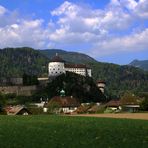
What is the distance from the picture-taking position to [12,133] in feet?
88.1

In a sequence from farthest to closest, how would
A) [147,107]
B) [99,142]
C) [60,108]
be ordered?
[60,108]
[147,107]
[99,142]

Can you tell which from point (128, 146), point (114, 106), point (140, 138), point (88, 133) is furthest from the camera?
point (114, 106)

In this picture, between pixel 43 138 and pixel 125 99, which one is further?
pixel 125 99

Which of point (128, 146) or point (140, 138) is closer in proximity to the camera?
point (128, 146)

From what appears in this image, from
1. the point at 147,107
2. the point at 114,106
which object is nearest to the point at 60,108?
the point at 114,106

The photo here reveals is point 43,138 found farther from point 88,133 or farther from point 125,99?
point 125,99

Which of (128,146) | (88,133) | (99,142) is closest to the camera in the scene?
(128,146)

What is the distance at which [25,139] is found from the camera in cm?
2353

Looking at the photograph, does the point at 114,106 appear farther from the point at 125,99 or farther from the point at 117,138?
the point at 117,138

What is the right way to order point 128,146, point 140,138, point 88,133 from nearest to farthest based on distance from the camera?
point 128,146 < point 140,138 < point 88,133

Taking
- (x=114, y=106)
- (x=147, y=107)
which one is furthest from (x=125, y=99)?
(x=147, y=107)

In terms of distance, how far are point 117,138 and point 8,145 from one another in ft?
18.5

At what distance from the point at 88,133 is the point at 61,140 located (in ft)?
13.2

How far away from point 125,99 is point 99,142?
4387 inches
